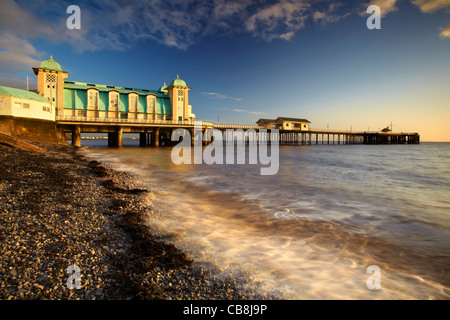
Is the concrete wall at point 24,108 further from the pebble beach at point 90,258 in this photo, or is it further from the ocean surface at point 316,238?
the ocean surface at point 316,238

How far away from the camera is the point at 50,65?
35469 mm

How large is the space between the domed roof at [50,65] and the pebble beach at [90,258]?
4058 cm

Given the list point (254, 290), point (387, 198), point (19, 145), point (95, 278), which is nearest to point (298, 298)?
point (254, 290)

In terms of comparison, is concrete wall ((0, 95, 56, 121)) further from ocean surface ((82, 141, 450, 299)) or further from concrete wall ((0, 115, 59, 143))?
ocean surface ((82, 141, 450, 299))

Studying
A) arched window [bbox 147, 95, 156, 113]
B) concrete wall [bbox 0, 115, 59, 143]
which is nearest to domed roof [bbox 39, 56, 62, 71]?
concrete wall [bbox 0, 115, 59, 143]

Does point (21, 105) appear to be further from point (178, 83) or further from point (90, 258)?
point (90, 258)

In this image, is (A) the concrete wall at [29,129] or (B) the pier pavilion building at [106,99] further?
(B) the pier pavilion building at [106,99]

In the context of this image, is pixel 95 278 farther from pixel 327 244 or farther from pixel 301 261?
pixel 327 244

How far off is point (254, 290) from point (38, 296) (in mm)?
2687

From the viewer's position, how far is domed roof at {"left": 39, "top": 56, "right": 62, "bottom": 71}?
114ft

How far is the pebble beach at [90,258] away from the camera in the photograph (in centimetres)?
267

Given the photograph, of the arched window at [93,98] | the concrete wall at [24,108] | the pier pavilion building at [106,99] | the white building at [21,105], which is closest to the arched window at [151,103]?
the pier pavilion building at [106,99]

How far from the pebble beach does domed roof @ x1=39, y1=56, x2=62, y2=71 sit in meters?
40.6

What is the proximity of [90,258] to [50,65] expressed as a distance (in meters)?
45.6
